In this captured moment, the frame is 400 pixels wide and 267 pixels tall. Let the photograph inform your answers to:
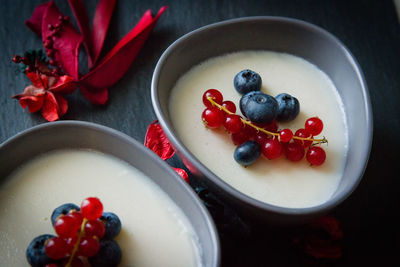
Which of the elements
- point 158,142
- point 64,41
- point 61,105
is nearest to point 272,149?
point 158,142

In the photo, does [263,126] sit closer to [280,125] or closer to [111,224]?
[280,125]

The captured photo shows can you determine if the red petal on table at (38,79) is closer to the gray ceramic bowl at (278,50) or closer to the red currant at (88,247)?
the gray ceramic bowl at (278,50)

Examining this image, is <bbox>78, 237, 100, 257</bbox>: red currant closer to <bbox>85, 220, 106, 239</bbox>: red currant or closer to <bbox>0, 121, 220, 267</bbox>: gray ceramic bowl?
<bbox>85, 220, 106, 239</bbox>: red currant

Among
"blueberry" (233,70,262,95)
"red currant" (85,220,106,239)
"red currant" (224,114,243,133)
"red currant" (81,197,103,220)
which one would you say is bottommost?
"red currant" (85,220,106,239)

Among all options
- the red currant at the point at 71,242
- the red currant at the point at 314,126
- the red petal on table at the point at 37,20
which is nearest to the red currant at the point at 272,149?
the red currant at the point at 314,126

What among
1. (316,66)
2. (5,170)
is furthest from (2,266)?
(316,66)

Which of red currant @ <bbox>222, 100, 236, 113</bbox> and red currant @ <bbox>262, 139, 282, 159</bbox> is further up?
red currant @ <bbox>222, 100, 236, 113</bbox>

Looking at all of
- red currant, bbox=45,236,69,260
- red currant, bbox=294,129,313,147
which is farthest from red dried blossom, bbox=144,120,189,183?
red currant, bbox=45,236,69,260
